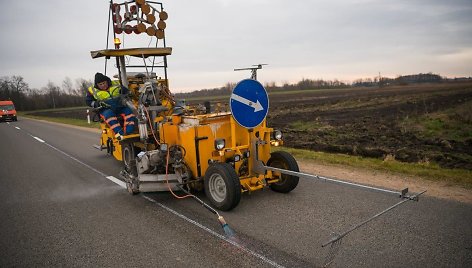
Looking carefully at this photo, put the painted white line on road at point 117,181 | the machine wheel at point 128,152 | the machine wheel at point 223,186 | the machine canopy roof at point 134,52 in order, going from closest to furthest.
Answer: the machine wheel at point 223,186 → the painted white line on road at point 117,181 → the machine canopy roof at point 134,52 → the machine wheel at point 128,152

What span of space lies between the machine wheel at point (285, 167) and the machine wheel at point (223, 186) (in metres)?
1.15

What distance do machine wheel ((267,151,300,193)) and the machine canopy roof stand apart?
365cm

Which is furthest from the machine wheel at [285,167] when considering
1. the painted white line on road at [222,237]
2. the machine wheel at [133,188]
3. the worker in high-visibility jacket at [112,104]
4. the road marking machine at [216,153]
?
the worker in high-visibility jacket at [112,104]

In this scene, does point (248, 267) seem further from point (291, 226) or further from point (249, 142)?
point (249, 142)

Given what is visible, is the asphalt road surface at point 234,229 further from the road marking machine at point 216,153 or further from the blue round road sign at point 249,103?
the blue round road sign at point 249,103

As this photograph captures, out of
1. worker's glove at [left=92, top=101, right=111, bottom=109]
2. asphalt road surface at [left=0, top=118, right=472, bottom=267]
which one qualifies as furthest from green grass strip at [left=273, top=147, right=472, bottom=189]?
worker's glove at [left=92, top=101, right=111, bottom=109]

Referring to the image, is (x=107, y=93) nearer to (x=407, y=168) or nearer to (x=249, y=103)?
(x=249, y=103)

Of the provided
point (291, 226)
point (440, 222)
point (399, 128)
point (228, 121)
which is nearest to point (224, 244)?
point (291, 226)

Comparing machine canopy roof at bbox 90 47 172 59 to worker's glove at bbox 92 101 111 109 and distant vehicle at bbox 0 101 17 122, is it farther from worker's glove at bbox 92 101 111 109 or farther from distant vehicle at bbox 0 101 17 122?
distant vehicle at bbox 0 101 17 122

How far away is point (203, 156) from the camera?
543 centimetres

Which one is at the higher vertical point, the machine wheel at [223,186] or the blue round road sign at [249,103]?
the blue round road sign at [249,103]

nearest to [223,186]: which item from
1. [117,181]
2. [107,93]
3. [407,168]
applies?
[117,181]

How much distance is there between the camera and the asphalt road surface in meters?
3.60

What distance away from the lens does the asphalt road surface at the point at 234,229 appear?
3.60 metres
